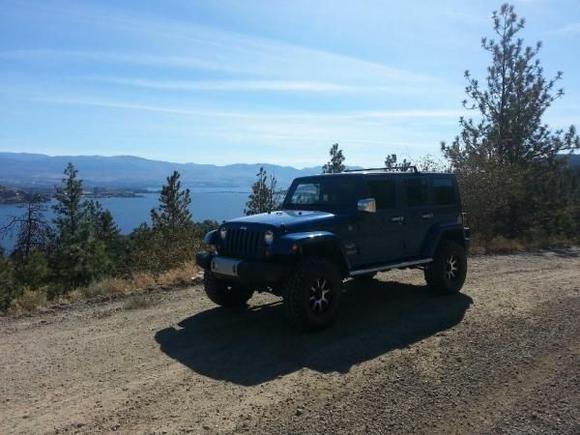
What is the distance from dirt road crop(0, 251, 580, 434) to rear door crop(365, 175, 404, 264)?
0.82 m

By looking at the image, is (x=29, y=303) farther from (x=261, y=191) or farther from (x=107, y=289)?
(x=261, y=191)

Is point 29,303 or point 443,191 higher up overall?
point 443,191

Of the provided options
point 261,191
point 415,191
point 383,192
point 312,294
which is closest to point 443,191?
point 415,191

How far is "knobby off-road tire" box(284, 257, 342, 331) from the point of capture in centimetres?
632

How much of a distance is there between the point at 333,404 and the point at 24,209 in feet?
78.2

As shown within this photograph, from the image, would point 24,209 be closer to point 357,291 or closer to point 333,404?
point 357,291

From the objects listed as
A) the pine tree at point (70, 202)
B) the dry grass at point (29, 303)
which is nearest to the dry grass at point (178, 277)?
the dry grass at point (29, 303)

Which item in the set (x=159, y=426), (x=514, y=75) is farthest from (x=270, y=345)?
(x=514, y=75)

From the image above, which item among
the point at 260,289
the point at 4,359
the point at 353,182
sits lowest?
the point at 4,359

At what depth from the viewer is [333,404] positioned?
15.2ft

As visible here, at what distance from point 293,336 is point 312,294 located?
559 millimetres

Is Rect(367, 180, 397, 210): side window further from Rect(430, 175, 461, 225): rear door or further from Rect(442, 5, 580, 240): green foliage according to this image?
Rect(442, 5, 580, 240): green foliage

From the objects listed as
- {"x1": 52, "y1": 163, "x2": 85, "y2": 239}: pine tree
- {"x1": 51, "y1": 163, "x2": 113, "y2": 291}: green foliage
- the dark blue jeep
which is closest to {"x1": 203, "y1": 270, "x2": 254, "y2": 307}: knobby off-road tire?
the dark blue jeep

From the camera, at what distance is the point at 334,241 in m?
6.86
